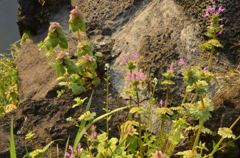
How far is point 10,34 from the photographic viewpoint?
5.25 metres

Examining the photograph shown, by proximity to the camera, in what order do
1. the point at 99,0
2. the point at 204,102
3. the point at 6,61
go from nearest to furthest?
the point at 204,102, the point at 99,0, the point at 6,61

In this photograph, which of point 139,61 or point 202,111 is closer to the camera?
point 202,111

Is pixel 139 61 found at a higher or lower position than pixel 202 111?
higher

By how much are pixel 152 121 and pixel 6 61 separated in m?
2.57

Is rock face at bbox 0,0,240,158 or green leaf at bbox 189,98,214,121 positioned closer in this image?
green leaf at bbox 189,98,214,121

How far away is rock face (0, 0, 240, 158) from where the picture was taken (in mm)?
2145

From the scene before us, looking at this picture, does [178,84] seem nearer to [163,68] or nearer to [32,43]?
[163,68]

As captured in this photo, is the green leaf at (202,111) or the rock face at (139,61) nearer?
the green leaf at (202,111)

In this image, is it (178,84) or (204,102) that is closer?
(204,102)

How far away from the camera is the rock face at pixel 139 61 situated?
214cm

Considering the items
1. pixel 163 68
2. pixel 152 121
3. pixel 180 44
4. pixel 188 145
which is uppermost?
pixel 180 44

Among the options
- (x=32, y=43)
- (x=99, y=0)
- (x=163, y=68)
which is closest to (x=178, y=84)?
(x=163, y=68)

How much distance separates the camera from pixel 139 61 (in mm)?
2344

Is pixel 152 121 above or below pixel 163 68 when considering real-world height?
below
